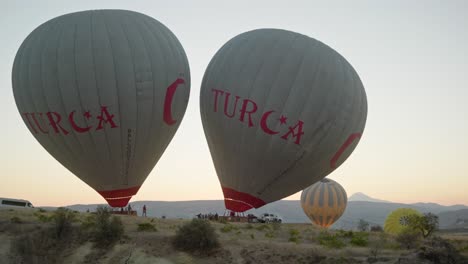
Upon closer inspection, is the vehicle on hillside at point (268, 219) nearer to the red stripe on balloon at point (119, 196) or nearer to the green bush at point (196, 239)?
the red stripe on balloon at point (119, 196)

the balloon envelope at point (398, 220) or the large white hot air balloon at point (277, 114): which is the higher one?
the large white hot air balloon at point (277, 114)

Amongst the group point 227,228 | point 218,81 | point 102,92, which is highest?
point 218,81

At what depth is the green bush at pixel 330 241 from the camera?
29680 millimetres

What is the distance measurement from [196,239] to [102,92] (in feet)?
36.9

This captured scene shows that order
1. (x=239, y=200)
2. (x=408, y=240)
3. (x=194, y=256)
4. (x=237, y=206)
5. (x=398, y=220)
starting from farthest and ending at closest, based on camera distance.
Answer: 1. (x=398, y=220)
2. (x=237, y=206)
3. (x=239, y=200)
4. (x=408, y=240)
5. (x=194, y=256)

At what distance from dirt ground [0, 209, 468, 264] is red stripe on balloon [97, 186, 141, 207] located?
84.4 inches

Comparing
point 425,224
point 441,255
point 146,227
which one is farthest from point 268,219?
point 441,255

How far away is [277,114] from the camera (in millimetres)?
32219

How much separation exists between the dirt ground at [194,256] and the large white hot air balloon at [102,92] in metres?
4.64

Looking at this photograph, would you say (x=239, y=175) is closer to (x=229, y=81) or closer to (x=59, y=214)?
(x=229, y=81)

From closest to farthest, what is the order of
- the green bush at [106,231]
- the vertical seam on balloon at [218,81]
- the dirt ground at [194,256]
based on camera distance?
1. the dirt ground at [194,256]
2. the green bush at [106,231]
3. the vertical seam on balloon at [218,81]

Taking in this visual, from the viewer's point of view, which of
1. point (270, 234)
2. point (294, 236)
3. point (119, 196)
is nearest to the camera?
point (294, 236)

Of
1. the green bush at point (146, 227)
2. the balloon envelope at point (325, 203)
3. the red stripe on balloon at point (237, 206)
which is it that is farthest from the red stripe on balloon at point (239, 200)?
the balloon envelope at point (325, 203)

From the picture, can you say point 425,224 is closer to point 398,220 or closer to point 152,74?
point 398,220
